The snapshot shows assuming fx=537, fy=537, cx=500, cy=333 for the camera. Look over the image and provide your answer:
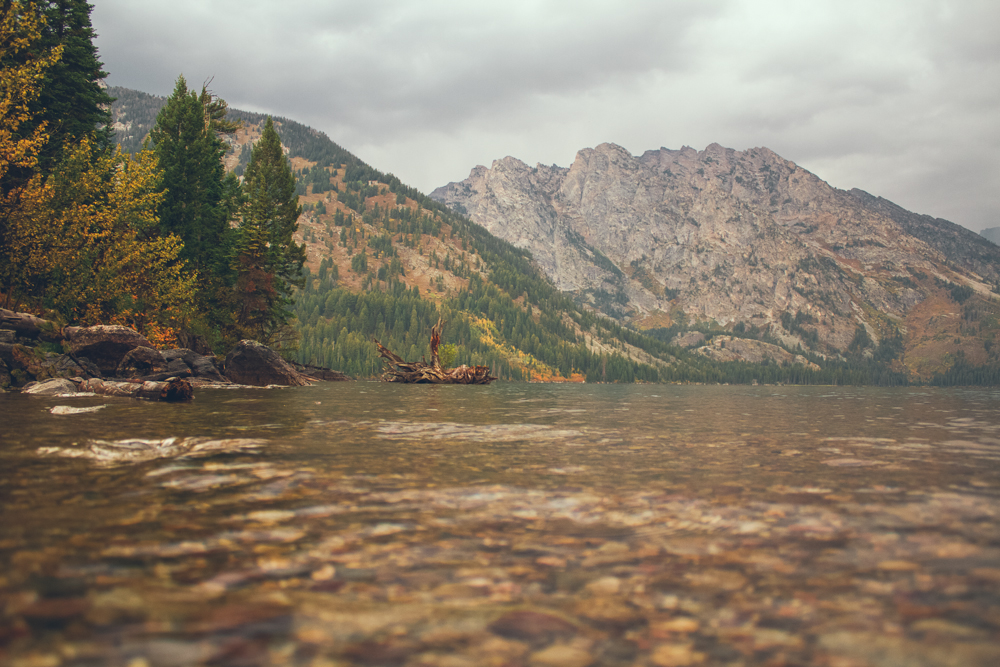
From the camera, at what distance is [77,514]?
19.3 feet

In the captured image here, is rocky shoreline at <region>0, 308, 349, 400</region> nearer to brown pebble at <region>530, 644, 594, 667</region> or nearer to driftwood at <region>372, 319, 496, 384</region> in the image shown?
brown pebble at <region>530, 644, 594, 667</region>

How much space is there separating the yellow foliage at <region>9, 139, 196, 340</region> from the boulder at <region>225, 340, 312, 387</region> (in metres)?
6.47

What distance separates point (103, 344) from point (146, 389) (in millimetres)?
7979

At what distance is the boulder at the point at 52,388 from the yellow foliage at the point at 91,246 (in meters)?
7.64

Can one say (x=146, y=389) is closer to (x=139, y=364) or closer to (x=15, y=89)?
(x=139, y=364)

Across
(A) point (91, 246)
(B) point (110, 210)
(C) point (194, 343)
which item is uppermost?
(B) point (110, 210)

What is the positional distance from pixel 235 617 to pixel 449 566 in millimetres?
1797

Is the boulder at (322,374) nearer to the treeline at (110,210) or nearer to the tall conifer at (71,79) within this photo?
the treeline at (110,210)

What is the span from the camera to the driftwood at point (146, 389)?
23469 millimetres

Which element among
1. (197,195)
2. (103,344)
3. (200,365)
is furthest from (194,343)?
(103,344)

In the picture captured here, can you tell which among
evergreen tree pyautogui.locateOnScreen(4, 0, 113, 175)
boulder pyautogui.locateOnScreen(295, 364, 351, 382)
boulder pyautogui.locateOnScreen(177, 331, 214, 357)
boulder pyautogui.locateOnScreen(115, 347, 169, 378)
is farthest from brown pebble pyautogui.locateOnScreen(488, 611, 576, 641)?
boulder pyautogui.locateOnScreen(295, 364, 351, 382)

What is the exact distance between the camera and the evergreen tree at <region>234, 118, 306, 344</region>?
53.4 metres

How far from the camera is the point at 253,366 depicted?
141 ft

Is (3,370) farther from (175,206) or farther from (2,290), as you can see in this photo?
(175,206)
